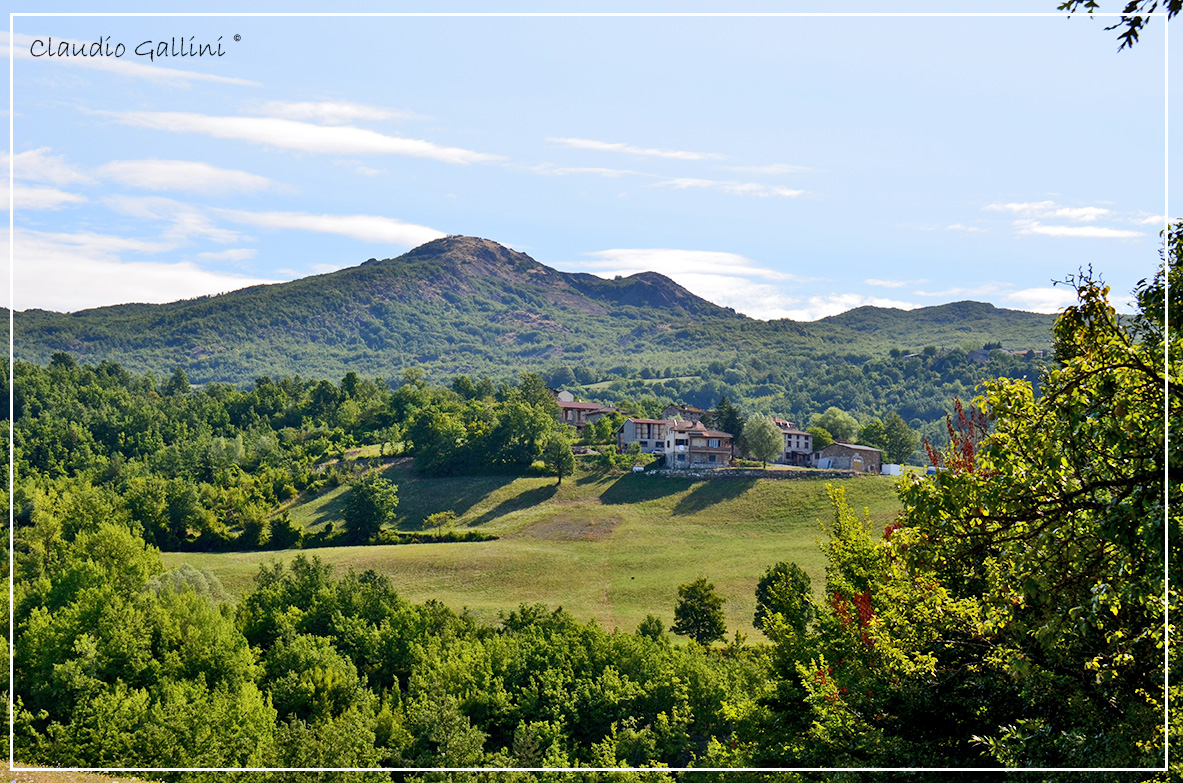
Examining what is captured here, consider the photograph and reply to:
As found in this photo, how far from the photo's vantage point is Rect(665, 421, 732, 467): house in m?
87.8

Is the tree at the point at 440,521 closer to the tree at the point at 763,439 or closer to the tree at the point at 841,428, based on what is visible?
the tree at the point at 763,439

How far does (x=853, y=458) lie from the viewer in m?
86.6

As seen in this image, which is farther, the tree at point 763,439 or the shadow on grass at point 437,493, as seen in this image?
the tree at point 763,439

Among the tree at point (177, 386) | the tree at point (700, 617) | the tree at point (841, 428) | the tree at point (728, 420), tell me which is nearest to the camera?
the tree at point (700, 617)

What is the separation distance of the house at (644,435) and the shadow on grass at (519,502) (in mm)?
16450

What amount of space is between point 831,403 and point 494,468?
81449 mm

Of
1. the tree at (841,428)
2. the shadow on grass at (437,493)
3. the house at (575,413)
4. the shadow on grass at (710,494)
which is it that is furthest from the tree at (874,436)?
the shadow on grass at (437,493)

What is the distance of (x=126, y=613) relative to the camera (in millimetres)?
38156

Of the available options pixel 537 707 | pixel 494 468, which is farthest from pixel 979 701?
pixel 494 468

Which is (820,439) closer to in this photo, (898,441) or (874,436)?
(874,436)

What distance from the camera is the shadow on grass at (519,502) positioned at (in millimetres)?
76250

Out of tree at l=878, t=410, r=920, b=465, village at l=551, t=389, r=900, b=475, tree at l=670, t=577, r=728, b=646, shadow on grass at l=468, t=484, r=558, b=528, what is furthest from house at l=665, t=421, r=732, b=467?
tree at l=670, t=577, r=728, b=646

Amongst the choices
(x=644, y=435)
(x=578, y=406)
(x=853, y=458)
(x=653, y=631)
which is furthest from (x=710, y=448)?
(x=653, y=631)

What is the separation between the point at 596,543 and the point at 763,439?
2759 cm
